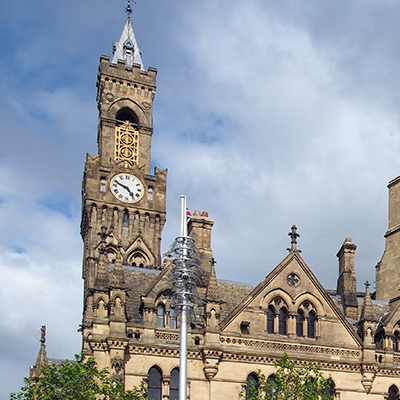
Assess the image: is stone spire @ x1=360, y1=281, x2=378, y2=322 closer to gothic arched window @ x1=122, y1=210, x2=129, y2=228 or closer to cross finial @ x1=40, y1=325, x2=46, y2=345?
cross finial @ x1=40, y1=325, x2=46, y2=345

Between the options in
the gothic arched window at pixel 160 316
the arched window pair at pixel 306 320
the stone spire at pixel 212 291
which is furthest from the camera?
the arched window pair at pixel 306 320

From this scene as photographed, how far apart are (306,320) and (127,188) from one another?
3114cm

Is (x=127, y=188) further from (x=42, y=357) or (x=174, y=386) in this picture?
(x=174, y=386)

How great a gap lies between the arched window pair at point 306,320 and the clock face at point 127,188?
29.7 metres

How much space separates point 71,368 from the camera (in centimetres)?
3688

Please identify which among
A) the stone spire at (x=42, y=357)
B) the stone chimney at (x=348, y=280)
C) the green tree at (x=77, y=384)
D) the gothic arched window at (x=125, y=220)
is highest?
the gothic arched window at (x=125, y=220)

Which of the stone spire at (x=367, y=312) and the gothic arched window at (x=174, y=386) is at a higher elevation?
the stone spire at (x=367, y=312)

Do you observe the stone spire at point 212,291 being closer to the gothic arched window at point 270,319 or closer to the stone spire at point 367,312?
the gothic arched window at point 270,319

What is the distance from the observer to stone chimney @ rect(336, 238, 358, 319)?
1908 inches

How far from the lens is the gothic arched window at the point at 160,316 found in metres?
42.8

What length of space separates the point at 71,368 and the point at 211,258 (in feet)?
40.9

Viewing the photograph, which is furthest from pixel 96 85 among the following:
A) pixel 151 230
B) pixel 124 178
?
pixel 151 230

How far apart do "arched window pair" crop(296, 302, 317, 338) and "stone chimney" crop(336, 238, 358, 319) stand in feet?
13.2

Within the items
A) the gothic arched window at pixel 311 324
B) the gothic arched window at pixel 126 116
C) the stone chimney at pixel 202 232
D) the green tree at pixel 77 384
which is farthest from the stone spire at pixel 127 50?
the green tree at pixel 77 384
